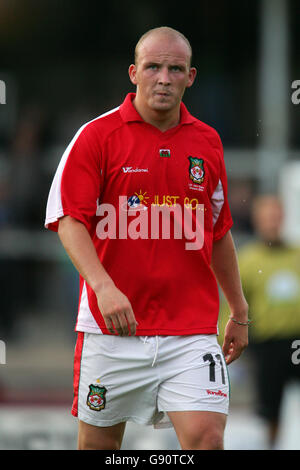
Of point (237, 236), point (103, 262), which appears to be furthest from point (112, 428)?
point (237, 236)

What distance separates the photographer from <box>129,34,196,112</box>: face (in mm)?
3561

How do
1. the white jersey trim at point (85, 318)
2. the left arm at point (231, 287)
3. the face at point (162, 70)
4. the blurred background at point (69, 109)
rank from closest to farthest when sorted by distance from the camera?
the face at point (162, 70), the white jersey trim at point (85, 318), the left arm at point (231, 287), the blurred background at point (69, 109)

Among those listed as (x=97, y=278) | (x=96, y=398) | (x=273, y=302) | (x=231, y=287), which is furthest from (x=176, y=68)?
(x=273, y=302)

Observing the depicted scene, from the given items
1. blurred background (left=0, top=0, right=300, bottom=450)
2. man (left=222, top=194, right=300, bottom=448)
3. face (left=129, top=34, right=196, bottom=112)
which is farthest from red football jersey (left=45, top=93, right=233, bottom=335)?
blurred background (left=0, top=0, right=300, bottom=450)

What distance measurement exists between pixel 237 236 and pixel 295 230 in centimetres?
190

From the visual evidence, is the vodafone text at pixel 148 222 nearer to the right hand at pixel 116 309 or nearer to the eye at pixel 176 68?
the right hand at pixel 116 309

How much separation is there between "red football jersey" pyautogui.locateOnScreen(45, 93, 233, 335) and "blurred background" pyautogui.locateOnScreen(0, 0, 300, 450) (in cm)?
580

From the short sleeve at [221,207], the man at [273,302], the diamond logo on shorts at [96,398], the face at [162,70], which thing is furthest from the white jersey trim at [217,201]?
the man at [273,302]

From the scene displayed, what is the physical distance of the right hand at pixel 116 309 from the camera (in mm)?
3385

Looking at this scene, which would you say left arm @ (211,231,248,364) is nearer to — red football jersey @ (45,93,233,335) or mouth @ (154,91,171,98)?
red football jersey @ (45,93,233,335)

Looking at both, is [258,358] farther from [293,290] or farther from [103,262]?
[103,262]

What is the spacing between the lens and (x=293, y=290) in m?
7.32

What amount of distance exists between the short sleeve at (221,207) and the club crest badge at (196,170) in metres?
0.14

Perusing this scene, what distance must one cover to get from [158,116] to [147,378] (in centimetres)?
107
